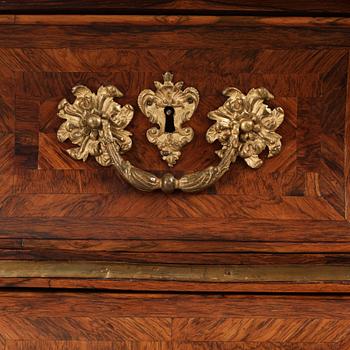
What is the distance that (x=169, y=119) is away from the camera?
25.1 inches

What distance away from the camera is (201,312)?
2.09 feet

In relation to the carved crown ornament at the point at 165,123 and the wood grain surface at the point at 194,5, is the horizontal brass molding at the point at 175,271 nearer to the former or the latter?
the carved crown ornament at the point at 165,123

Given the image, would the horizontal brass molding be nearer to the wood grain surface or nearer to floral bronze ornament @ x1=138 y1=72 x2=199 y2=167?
floral bronze ornament @ x1=138 y1=72 x2=199 y2=167

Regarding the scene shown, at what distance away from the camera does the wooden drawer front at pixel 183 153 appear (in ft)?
2.06

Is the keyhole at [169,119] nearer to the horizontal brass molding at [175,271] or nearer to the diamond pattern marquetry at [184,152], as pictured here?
the diamond pattern marquetry at [184,152]

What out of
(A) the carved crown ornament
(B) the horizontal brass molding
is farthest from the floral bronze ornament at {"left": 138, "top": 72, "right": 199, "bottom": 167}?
(B) the horizontal brass molding

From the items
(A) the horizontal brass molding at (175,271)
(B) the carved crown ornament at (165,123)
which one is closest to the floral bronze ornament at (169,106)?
(B) the carved crown ornament at (165,123)

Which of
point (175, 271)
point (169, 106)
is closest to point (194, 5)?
point (169, 106)

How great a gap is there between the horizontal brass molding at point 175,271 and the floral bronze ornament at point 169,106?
0.10 metres

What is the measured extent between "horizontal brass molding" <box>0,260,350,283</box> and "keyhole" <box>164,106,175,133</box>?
119mm

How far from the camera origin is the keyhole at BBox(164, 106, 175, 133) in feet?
2.08

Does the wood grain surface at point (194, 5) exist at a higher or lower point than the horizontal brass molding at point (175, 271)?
higher

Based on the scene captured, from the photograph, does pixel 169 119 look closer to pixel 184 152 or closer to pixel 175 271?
pixel 184 152

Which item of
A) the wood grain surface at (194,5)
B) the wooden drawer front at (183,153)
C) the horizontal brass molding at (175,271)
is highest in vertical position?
the wood grain surface at (194,5)
